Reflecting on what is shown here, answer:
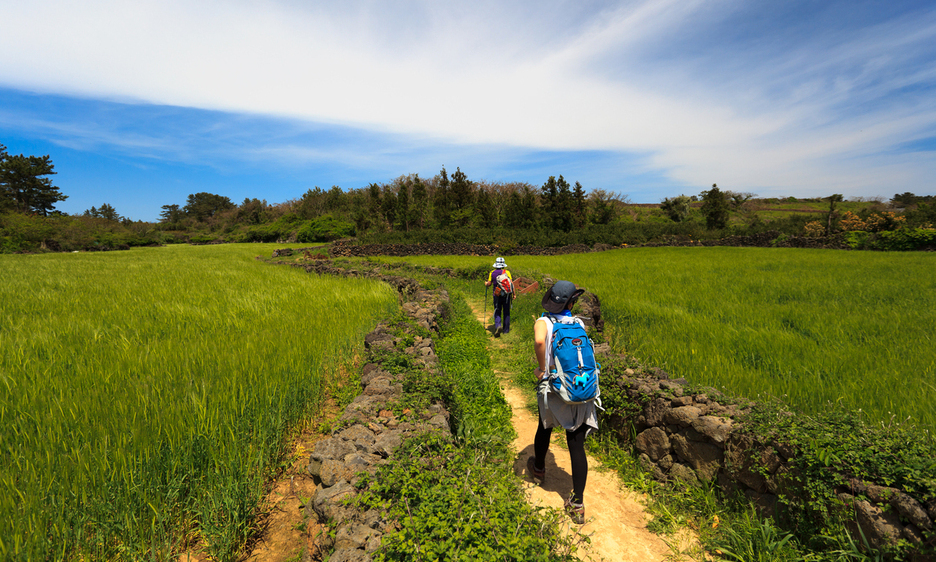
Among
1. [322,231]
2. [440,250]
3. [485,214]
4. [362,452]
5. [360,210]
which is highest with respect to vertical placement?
[360,210]

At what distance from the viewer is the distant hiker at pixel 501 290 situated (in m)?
8.11

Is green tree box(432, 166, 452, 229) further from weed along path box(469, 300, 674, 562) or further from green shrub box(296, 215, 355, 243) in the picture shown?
weed along path box(469, 300, 674, 562)

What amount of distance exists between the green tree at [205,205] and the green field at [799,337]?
88344 mm

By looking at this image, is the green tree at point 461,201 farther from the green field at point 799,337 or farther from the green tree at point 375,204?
the green field at point 799,337

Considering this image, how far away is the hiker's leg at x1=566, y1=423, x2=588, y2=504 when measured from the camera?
312 centimetres

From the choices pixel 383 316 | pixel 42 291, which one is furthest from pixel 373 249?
pixel 383 316

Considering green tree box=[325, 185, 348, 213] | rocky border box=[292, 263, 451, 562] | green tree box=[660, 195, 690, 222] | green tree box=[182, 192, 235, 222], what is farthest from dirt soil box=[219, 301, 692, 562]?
green tree box=[182, 192, 235, 222]

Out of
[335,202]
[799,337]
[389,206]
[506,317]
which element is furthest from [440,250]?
[335,202]

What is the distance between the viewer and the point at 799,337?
17.5ft

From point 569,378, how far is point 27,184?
7330 cm

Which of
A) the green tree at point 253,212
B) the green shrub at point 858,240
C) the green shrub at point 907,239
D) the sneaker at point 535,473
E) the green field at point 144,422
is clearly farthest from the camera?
the green tree at point 253,212

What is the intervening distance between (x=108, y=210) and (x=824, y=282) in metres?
105

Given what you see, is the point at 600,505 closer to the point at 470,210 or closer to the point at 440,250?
the point at 440,250

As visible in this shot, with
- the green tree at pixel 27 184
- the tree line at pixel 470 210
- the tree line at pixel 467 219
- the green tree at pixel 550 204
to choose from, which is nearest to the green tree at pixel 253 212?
the tree line at pixel 467 219
